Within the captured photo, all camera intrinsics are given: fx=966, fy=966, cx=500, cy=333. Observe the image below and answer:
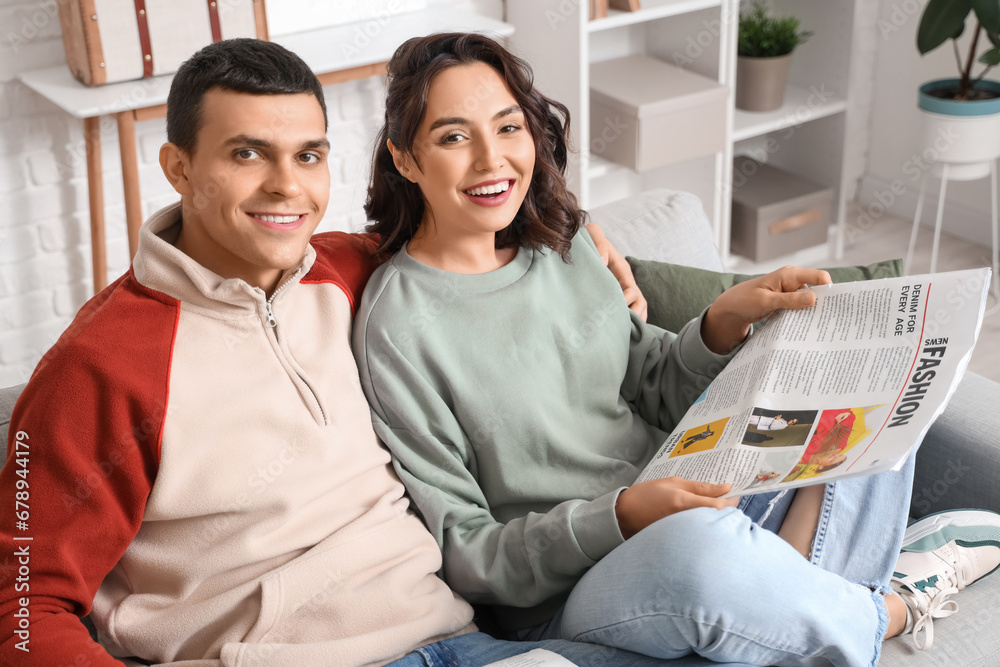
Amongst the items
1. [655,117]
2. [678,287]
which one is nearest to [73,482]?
[678,287]

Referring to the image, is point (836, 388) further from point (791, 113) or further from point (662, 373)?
point (791, 113)

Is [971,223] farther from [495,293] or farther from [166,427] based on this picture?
[166,427]

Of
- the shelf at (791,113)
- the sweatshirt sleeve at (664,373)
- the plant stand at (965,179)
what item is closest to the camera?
the sweatshirt sleeve at (664,373)

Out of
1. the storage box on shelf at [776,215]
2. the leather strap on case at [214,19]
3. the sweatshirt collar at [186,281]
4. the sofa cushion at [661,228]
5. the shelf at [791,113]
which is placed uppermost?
the leather strap on case at [214,19]

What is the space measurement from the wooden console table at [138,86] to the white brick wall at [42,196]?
6 cm

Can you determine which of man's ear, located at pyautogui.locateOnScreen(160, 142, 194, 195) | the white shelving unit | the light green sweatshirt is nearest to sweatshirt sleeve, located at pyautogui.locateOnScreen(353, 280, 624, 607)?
the light green sweatshirt

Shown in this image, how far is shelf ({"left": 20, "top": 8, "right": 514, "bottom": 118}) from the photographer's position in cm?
192

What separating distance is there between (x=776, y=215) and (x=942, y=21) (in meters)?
0.69

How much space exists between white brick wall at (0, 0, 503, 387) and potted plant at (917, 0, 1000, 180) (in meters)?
1.61

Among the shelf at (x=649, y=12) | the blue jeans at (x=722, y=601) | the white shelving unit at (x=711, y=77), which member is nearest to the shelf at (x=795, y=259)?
the white shelving unit at (x=711, y=77)

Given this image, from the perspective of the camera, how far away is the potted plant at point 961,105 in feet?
8.52

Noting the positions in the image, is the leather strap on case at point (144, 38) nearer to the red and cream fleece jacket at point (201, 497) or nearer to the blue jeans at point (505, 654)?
the red and cream fleece jacket at point (201, 497)

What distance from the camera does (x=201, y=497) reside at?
Result: 1.02m

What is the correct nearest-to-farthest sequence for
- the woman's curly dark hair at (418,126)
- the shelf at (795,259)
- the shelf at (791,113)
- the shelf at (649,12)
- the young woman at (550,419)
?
the young woman at (550,419)
the woman's curly dark hair at (418,126)
the shelf at (649,12)
the shelf at (791,113)
the shelf at (795,259)
